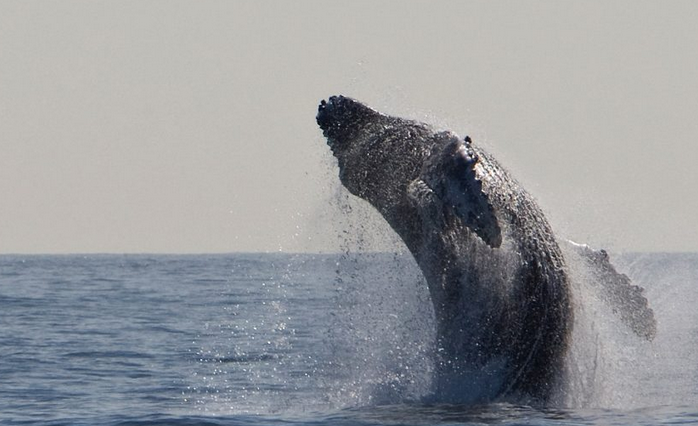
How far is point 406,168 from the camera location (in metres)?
11.9

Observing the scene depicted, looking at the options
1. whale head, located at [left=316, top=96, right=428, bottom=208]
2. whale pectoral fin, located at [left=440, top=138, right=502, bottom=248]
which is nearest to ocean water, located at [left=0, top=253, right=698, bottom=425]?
whale head, located at [left=316, top=96, right=428, bottom=208]

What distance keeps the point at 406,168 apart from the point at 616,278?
2.85 m

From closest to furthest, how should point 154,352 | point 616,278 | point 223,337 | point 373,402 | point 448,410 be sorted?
point 448,410
point 373,402
point 616,278
point 154,352
point 223,337

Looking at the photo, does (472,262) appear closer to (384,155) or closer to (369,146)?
(384,155)

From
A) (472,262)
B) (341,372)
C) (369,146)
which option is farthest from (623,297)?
(341,372)

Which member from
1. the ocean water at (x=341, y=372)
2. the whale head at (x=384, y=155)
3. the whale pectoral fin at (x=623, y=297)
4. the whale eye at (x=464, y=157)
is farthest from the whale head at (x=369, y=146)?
the whale pectoral fin at (x=623, y=297)

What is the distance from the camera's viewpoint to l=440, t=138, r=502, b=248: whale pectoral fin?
34.9 feet

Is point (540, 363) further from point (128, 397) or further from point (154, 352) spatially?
point (154, 352)

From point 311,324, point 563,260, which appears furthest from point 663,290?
point 563,260

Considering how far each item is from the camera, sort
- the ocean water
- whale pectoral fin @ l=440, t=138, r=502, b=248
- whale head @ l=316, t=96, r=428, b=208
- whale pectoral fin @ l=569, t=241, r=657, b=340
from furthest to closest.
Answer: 1. whale pectoral fin @ l=569, t=241, r=657, b=340
2. whale head @ l=316, t=96, r=428, b=208
3. the ocean water
4. whale pectoral fin @ l=440, t=138, r=502, b=248

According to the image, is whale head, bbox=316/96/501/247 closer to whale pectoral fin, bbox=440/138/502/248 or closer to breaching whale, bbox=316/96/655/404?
breaching whale, bbox=316/96/655/404

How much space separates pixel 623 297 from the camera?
43.6 feet

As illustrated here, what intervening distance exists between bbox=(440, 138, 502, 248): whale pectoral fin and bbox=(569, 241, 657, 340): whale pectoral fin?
9.14 feet

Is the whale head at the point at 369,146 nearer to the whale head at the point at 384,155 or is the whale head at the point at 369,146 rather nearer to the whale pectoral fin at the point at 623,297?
the whale head at the point at 384,155
